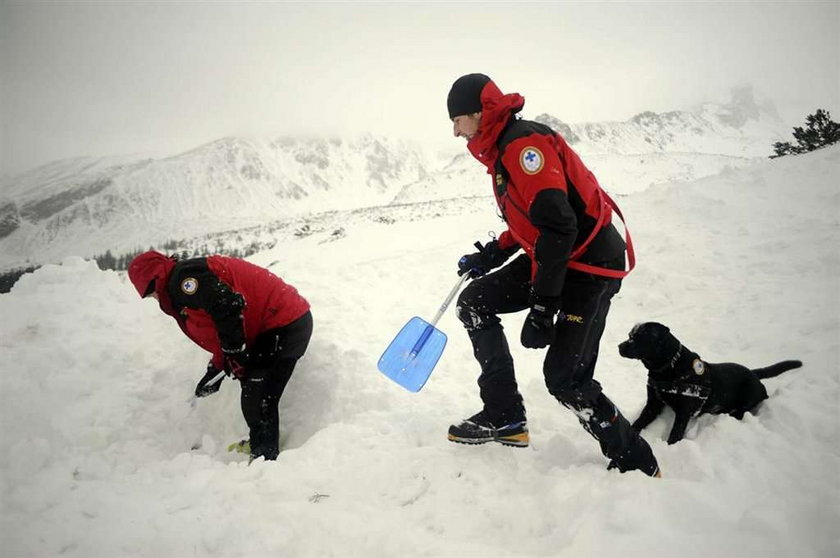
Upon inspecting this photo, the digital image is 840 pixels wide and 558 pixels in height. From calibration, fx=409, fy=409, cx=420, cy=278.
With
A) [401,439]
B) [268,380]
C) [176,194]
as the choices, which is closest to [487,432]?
[401,439]

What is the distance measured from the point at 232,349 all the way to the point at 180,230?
83215 mm

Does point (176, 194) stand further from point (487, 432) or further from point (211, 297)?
point (487, 432)

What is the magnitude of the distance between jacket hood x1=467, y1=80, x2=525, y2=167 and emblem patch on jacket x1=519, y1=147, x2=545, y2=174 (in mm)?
290

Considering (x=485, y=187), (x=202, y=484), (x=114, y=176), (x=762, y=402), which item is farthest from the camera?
(x=114, y=176)

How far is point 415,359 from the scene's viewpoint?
3549mm

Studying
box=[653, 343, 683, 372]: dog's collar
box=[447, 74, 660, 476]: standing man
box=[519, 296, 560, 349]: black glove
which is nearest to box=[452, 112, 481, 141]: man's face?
box=[447, 74, 660, 476]: standing man

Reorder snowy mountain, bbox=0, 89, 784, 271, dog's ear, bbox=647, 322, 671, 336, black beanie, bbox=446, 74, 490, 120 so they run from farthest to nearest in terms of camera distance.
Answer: snowy mountain, bbox=0, 89, 784, 271
dog's ear, bbox=647, 322, 671, 336
black beanie, bbox=446, 74, 490, 120

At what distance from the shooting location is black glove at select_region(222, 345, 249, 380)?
347 cm

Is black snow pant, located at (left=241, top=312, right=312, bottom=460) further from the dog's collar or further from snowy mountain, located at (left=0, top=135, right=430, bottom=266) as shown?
snowy mountain, located at (left=0, top=135, right=430, bottom=266)

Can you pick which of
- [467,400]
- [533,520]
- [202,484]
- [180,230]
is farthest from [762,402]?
[180,230]

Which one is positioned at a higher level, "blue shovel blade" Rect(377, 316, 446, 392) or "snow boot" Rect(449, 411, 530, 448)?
"blue shovel blade" Rect(377, 316, 446, 392)

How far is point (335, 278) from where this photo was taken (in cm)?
734

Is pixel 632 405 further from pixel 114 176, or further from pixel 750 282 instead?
pixel 114 176

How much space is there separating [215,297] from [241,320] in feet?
0.94
